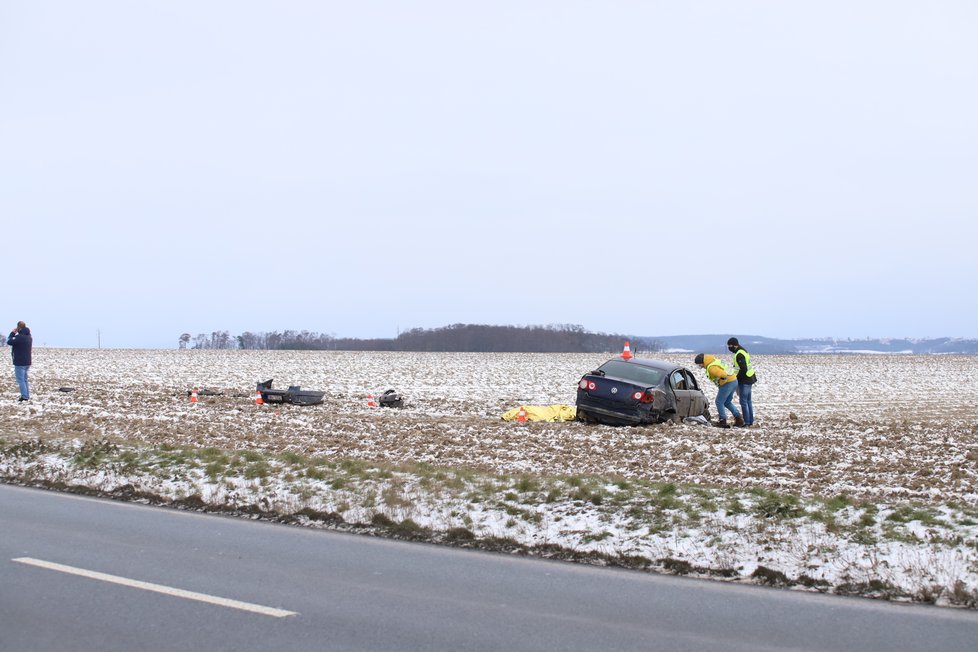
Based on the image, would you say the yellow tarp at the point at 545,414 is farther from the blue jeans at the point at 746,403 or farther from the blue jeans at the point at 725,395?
the blue jeans at the point at 746,403

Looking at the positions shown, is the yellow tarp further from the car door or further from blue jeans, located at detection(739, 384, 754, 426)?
blue jeans, located at detection(739, 384, 754, 426)

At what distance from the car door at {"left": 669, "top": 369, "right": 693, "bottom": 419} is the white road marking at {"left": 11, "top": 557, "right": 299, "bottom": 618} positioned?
46.5 feet

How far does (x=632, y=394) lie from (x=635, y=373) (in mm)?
935

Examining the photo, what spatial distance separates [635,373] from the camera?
762 inches

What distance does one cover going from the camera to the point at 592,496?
941 cm

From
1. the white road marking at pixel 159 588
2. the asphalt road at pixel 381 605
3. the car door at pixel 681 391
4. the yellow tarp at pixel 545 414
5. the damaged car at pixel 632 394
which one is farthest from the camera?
the yellow tarp at pixel 545 414

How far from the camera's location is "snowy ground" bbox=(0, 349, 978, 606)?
298 inches

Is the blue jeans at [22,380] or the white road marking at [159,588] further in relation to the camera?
the blue jeans at [22,380]

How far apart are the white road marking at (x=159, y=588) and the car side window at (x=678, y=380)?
1430 cm

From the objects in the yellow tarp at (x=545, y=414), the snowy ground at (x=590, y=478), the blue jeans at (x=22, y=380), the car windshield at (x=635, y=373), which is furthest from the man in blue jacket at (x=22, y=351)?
the car windshield at (x=635, y=373)

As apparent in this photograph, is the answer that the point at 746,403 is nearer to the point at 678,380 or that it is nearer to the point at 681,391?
the point at 681,391

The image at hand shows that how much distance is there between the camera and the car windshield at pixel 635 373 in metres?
19.1

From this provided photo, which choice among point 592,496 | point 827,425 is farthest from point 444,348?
point 592,496

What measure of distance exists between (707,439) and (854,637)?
10.3 metres
